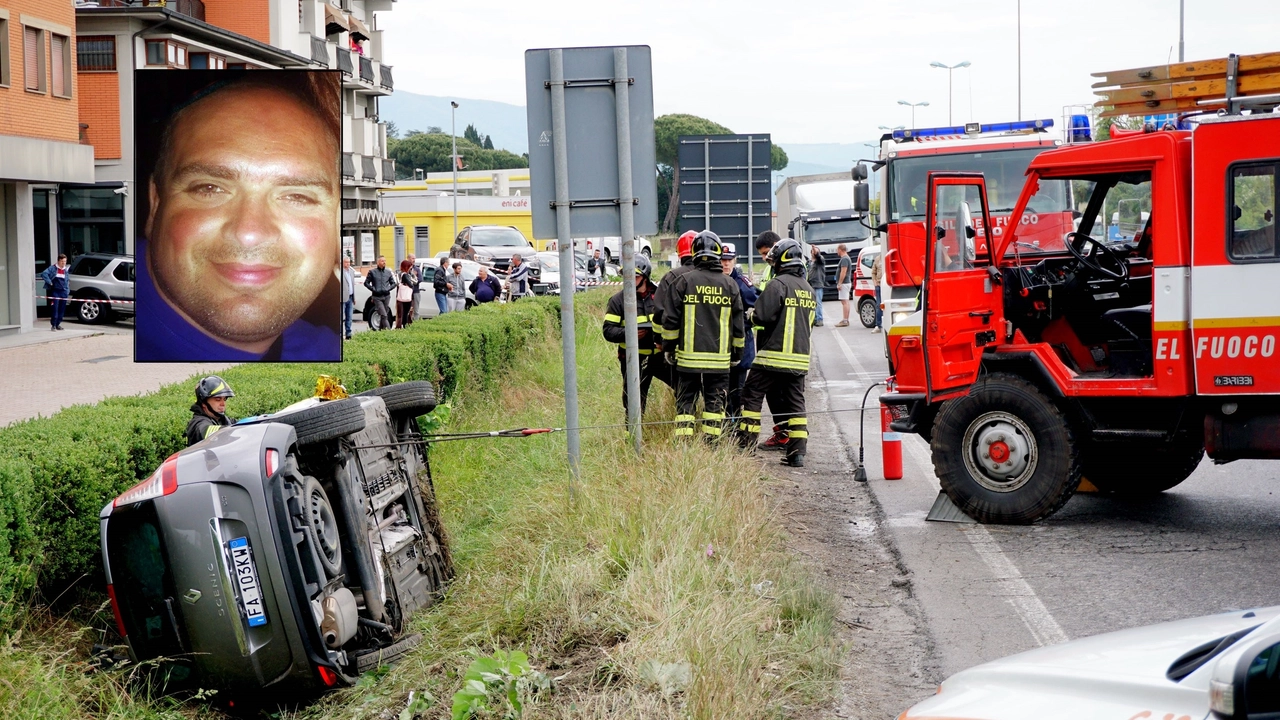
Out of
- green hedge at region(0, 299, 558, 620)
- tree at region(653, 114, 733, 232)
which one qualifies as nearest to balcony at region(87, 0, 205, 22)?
green hedge at region(0, 299, 558, 620)

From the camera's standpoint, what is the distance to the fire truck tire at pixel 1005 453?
8.21m

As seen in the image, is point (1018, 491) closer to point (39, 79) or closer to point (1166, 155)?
point (1166, 155)

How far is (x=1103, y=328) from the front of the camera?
8875 mm

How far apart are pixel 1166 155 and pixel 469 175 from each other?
88.4 metres

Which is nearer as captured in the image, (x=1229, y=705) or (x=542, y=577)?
(x=1229, y=705)

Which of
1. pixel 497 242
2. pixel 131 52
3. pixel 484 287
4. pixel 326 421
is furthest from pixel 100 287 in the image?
pixel 326 421

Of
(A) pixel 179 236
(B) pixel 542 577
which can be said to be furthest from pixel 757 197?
(B) pixel 542 577

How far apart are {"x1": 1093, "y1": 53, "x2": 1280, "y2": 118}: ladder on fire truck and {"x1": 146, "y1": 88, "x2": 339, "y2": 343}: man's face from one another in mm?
5732

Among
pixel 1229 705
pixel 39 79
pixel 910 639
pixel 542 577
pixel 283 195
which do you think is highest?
pixel 39 79

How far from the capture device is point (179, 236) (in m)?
7.29

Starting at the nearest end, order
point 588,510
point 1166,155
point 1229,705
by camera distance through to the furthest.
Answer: point 1229,705 < point 588,510 < point 1166,155

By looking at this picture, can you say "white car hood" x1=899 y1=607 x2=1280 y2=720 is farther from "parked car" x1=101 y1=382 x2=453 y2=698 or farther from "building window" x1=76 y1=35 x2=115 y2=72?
"building window" x1=76 y1=35 x2=115 y2=72

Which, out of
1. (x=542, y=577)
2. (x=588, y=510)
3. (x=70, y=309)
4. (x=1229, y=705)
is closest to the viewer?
(x=1229, y=705)

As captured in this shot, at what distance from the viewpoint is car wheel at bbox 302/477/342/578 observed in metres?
5.39
